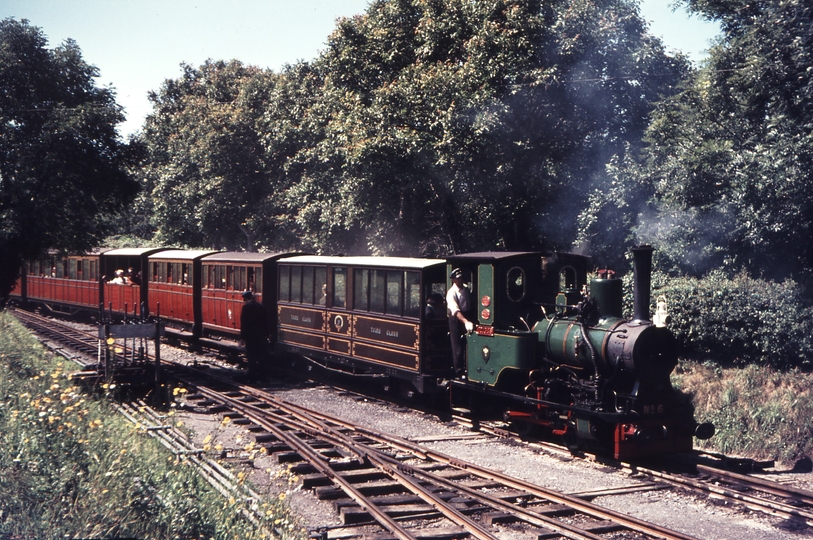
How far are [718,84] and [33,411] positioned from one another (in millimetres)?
12241

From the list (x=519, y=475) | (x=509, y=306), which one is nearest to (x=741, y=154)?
(x=509, y=306)

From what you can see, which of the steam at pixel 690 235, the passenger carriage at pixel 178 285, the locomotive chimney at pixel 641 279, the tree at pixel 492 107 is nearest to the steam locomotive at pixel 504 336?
the locomotive chimney at pixel 641 279

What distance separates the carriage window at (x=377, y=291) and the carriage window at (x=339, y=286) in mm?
895

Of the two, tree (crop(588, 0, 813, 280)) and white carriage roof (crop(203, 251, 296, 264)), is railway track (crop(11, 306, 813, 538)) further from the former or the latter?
white carriage roof (crop(203, 251, 296, 264))

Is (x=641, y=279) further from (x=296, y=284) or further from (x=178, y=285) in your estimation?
(x=178, y=285)

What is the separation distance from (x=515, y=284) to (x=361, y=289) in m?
3.67

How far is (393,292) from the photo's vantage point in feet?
41.5

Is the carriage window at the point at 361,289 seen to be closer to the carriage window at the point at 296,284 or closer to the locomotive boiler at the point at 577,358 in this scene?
the carriage window at the point at 296,284

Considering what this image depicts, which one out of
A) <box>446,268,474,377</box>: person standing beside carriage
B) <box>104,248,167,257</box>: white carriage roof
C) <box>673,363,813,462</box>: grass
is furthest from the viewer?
<box>104,248,167,257</box>: white carriage roof

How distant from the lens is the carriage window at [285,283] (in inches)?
631

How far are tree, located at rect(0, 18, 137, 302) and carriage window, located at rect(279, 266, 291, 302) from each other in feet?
22.9

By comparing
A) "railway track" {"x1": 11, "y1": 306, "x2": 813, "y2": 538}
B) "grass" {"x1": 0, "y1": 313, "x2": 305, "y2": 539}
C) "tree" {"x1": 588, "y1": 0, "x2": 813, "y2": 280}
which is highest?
"tree" {"x1": 588, "y1": 0, "x2": 813, "y2": 280}

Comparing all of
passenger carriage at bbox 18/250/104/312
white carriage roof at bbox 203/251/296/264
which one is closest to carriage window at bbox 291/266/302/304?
white carriage roof at bbox 203/251/296/264

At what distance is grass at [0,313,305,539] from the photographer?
205 inches
